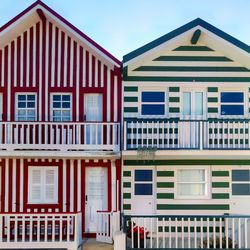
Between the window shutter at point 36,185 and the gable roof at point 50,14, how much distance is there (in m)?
5.38

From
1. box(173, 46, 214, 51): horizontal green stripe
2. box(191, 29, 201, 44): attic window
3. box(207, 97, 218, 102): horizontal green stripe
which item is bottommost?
box(207, 97, 218, 102): horizontal green stripe

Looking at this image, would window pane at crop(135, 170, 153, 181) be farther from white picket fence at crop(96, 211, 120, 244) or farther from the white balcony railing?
white picket fence at crop(96, 211, 120, 244)

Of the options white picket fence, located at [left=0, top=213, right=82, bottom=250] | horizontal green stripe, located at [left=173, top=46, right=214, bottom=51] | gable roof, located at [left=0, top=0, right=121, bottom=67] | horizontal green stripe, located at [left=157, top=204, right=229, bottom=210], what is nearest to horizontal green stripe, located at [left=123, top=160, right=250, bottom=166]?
horizontal green stripe, located at [left=157, top=204, right=229, bottom=210]

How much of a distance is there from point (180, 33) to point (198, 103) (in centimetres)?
297

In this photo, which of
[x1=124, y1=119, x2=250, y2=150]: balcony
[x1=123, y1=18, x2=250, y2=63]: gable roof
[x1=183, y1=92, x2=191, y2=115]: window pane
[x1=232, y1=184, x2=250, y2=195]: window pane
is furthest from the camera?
[x1=183, y1=92, x2=191, y2=115]: window pane

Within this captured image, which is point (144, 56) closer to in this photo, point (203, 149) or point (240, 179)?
point (203, 149)

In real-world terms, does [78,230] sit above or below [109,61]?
below

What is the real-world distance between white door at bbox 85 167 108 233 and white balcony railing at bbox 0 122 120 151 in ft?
4.33

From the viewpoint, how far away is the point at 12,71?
1560cm

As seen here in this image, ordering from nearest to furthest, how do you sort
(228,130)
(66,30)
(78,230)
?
(78,230) < (228,130) < (66,30)

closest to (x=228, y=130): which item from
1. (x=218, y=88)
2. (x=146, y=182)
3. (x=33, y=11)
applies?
(x=218, y=88)

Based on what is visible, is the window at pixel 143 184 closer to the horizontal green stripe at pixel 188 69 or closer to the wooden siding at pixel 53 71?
the wooden siding at pixel 53 71

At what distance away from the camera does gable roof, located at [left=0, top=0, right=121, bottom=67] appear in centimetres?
1476

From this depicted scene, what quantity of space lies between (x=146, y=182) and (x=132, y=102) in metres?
3.34
